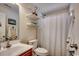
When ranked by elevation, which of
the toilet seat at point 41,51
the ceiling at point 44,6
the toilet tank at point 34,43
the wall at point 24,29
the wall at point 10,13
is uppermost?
the ceiling at point 44,6

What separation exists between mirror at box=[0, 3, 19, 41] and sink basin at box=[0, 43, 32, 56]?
0.48 feet

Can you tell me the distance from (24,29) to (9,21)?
0.28 metres

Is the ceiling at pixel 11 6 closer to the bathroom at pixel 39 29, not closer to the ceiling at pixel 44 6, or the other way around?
the bathroom at pixel 39 29

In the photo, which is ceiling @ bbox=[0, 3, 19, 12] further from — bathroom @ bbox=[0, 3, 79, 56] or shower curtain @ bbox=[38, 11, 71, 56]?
shower curtain @ bbox=[38, 11, 71, 56]

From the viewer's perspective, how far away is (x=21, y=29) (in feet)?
5.40

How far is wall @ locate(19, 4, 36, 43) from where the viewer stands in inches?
63.7

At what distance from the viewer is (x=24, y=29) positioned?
1.63 metres

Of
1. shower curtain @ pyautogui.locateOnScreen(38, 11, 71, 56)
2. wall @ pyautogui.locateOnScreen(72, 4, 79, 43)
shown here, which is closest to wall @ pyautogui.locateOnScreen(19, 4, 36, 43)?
shower curtain @ pyautogui.locateOnScreen(38, 11, 71, 56)

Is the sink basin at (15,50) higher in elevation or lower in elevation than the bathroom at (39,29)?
lower

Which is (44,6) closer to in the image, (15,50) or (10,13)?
(10,13)

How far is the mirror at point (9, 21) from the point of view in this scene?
5.23ft

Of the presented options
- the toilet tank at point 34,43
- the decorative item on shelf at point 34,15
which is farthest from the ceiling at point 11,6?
the toilet tank at point 34,43

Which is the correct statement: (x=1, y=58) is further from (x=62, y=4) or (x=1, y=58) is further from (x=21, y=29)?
(x=62, y=4)

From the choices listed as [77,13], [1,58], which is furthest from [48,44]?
[1,58]
